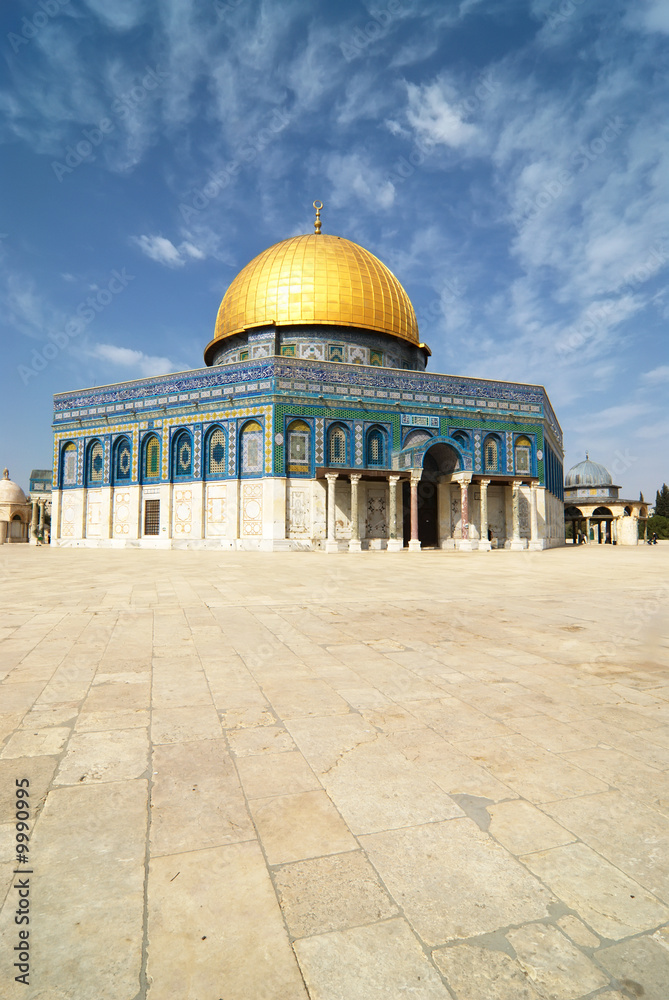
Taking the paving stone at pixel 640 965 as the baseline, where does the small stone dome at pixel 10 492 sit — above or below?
above

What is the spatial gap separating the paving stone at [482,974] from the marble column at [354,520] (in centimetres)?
2303

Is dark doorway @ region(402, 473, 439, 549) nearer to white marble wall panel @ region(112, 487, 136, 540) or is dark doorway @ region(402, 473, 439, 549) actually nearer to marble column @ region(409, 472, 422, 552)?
marble column @ region(409, 472, 422, 552)

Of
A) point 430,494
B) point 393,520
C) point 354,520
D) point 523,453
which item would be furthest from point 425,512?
point 523,453

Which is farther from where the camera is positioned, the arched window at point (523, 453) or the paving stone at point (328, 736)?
the arched window at point (523, 453)

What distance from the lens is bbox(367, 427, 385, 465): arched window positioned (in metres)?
26.9

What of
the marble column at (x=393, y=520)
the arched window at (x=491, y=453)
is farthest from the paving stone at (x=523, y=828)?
the arched window at (x=491, y=453)

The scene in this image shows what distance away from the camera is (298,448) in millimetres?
25969

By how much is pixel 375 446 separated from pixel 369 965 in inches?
1021

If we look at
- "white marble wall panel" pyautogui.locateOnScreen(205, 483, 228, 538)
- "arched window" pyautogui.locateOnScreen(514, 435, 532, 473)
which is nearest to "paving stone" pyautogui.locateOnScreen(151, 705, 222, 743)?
"white marble wall panel" pyautogui.locateOnScreen(205, 483, 228, 538)

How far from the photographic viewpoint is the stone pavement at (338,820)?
150 cm

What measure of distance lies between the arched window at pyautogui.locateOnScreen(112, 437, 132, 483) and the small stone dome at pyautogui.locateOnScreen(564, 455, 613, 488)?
4011 centimetres

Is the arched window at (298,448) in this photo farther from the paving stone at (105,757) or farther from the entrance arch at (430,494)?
the paving stone at (105,757)

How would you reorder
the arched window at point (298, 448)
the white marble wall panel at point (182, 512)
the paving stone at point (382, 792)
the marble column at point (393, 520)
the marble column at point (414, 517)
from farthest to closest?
the white marble wall panel at point (182, 512) → the arched window at point (298, 448) → the marble column at point (414, 517) → the marble column at point (393, 520) → the paving stone at point (382, 792)

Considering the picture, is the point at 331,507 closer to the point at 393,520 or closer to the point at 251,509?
the point at 393,520
